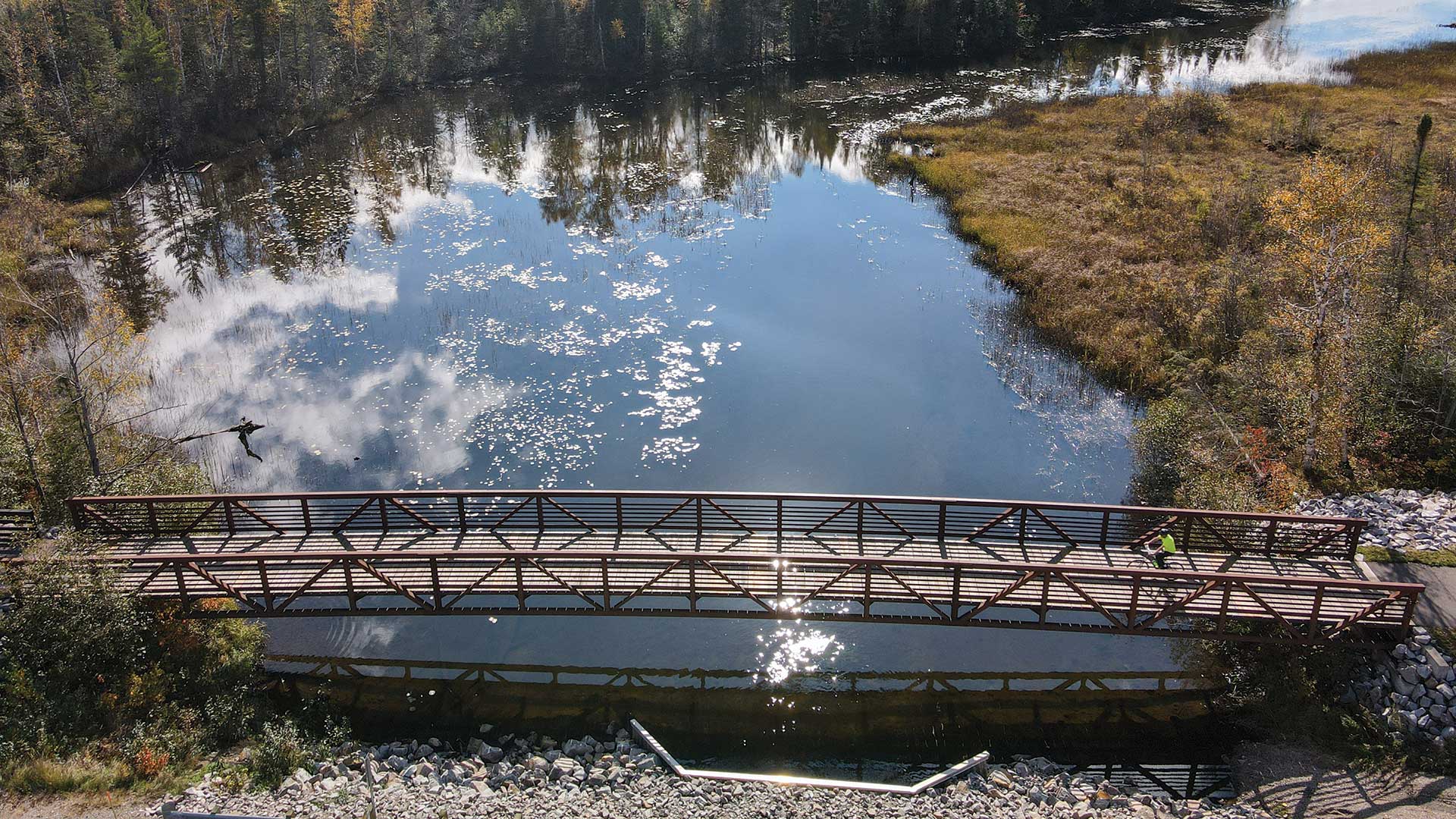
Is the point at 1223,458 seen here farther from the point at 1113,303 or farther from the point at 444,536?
the point at 444,536

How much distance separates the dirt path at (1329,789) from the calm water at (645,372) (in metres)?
1.19

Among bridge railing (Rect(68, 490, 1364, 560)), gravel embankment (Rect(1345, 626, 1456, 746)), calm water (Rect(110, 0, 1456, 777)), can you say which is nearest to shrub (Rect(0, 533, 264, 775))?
bridge railing (Rect(68, 490, 1364, 560))

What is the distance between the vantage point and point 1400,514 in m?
24.7

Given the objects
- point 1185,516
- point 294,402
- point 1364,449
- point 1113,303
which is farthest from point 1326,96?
point 294,402

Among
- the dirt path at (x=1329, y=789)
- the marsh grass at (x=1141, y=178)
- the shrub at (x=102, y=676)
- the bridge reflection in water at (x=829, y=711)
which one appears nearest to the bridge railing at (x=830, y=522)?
the shrub at (x=102, y=676)

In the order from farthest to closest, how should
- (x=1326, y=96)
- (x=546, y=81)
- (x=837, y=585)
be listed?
(x=546, y=81) → (x=1326, y=96) → (x=837, y=585)

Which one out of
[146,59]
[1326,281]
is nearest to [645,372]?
[1326,281]

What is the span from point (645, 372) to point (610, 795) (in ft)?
67.7

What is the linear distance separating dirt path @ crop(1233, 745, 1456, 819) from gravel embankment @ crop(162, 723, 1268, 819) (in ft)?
2.79

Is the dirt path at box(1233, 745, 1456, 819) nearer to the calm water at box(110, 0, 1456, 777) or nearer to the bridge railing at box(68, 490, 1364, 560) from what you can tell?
the calm water at box(110, 0, 1456, 777)

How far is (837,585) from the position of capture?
22.8m

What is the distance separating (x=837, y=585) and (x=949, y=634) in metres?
3.89

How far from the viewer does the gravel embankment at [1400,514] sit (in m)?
23.3

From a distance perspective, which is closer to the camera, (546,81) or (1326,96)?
(1326,96)
